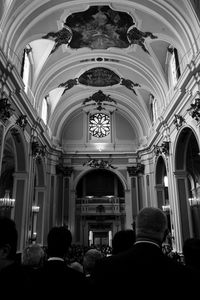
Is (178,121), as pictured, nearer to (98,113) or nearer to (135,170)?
(135,170)

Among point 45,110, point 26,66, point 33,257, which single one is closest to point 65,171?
point 45,110

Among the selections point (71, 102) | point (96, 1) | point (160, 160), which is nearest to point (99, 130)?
point (71, 102)

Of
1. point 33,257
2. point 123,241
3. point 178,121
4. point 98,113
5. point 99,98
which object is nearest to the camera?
point 123,241

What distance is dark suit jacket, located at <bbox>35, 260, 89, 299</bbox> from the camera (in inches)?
77.9

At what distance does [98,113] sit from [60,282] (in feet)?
58.7

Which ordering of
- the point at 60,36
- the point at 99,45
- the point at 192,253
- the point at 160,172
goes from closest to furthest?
1. the point at 192,253
2. the point at 60,36
3. the point at 99,45
4. the point at 160,172

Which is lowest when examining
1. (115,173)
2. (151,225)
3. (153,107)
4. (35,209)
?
(151,225)

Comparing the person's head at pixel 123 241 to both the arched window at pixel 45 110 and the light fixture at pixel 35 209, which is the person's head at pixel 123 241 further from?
the arched window at pixel 45 110

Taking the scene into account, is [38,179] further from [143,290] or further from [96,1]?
[143,290]

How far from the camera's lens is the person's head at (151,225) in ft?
5.79

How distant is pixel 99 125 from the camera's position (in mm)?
19297

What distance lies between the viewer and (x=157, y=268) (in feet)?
5.28

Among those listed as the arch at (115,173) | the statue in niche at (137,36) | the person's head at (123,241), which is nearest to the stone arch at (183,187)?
the statue in niche at (137,36)

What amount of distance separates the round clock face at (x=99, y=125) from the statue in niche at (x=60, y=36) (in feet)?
26.2
